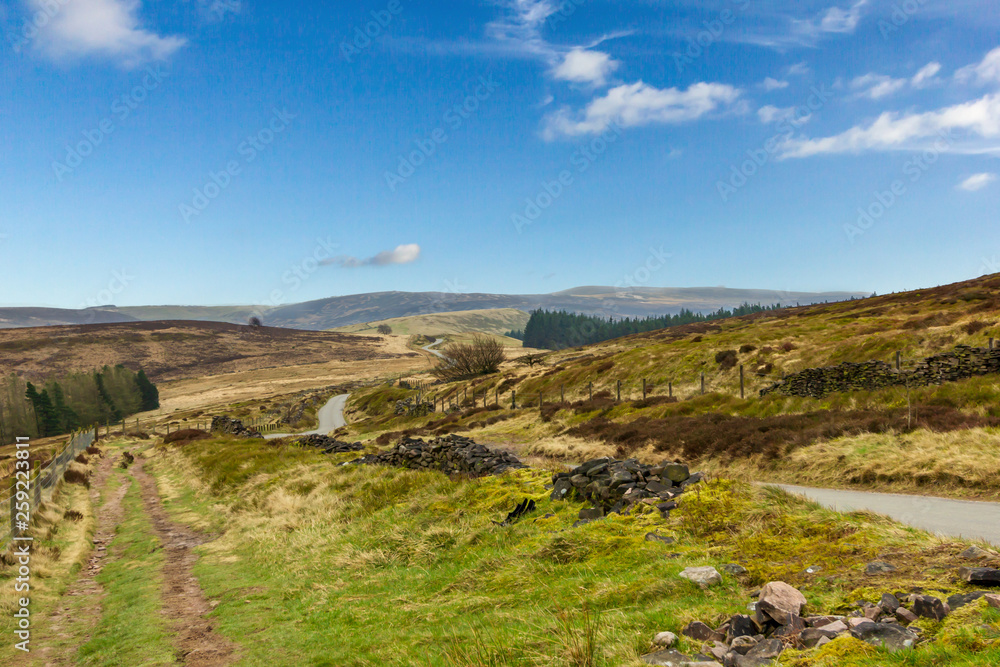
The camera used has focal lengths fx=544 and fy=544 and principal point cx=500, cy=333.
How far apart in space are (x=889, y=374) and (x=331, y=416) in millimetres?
75357

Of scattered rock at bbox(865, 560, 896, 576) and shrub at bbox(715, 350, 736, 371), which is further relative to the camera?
shrub at bbox(715, 350, 736, 371)

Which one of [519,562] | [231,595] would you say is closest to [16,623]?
[231,595]

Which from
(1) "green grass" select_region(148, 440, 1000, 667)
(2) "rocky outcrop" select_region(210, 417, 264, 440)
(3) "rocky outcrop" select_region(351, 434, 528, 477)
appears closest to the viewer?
(1) "green grass" select_region(148, 440, 1000, 667)

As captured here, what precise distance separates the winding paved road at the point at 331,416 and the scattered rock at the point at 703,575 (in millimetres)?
58959

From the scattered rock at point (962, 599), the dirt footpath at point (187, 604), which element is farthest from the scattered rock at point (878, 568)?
the dirt footpath at point (187, 604)

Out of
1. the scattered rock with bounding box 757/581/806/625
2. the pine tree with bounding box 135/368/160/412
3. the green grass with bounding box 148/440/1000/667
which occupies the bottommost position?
the pine tree with bounding box 135/368/160/412

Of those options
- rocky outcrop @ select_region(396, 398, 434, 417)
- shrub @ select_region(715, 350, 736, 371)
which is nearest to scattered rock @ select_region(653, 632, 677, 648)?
shrub @ select_region(715, 350, 736, 371)

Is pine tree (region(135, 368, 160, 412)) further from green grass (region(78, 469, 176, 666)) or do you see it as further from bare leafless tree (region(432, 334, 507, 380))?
green grass (region(78, 469, 176, 666))

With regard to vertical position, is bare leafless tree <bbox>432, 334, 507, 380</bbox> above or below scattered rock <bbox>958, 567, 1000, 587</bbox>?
below

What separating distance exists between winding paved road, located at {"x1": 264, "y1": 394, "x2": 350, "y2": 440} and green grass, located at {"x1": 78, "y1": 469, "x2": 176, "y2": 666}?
4578cm

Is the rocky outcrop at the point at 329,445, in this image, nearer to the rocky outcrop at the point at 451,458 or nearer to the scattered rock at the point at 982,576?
the rocky outcrop at the point at 451,458

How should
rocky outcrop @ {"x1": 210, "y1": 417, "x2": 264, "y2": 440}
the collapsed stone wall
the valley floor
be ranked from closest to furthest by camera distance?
the valley floor, the collapsed stone wall, rocky outcrop @ {"x1": 210, "y1": 417, "x2": 264, "y2": 440}

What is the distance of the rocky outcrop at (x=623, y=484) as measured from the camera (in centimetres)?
1202

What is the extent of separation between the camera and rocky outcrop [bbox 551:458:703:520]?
12.0 meters
